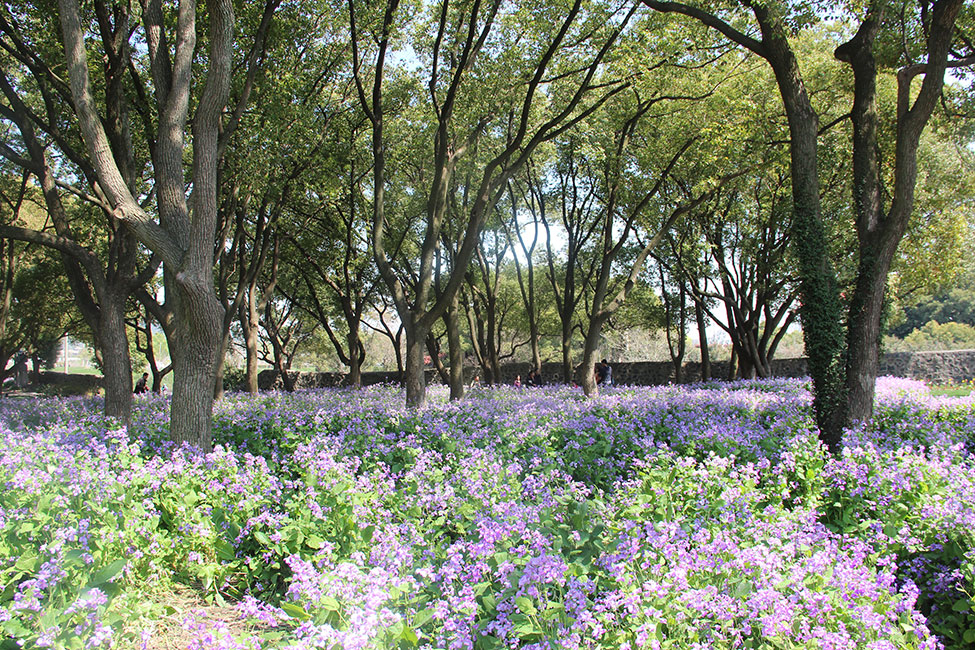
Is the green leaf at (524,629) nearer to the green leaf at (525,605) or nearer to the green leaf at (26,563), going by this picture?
the green leaf at (525,605)

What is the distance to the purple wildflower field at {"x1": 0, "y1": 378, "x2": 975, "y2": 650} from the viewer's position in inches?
95.3

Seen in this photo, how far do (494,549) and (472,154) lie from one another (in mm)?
13775

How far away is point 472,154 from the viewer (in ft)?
51.0

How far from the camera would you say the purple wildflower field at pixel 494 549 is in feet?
7.95

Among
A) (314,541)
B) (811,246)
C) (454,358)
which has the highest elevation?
(811,246)

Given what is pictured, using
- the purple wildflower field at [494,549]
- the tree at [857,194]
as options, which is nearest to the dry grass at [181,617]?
the purple wildflower field at [494,549]

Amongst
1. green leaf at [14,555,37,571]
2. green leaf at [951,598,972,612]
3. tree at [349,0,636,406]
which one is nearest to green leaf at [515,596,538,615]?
green leaf at [951,598,972,612]

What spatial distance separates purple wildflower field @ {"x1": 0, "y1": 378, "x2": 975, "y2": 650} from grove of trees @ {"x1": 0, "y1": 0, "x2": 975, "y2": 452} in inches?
87.3

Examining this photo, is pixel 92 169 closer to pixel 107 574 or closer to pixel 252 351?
pixel 107 574

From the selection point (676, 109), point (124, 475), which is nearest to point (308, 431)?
point (124, 475)

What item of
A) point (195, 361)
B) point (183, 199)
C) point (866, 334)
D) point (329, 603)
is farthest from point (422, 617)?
point (866, 334)

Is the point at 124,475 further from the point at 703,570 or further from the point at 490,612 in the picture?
the point at 703,570

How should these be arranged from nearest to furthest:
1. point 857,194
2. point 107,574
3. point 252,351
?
point 107,574, point 857,194, point 252,351

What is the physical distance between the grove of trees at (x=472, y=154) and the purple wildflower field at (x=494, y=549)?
7.27 feet
